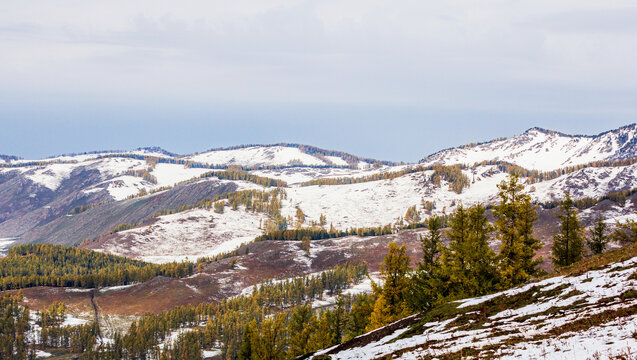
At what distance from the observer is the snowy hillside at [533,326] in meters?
18.8

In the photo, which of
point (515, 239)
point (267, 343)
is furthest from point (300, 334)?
point (515, 239)

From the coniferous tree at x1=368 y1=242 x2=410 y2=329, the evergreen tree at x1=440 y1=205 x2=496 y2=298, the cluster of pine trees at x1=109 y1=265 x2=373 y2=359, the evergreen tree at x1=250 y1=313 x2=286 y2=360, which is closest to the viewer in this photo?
the evergreen tree at x1=440 y1=205 x2=496 y2=298

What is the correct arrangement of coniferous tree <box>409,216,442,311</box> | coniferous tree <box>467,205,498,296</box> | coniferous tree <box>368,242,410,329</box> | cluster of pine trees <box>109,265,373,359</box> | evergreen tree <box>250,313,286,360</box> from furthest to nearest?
cluster of pine trees <box>109,265,373,359</box> < evergreen tree <box>250,313,286,360</box> < coniferous tree <box>368,242,410,329</box> < coniferous tree <box>409,216,442,311</box> < coniferous tree <box>467,205,498,296</box>

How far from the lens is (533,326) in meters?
24.0

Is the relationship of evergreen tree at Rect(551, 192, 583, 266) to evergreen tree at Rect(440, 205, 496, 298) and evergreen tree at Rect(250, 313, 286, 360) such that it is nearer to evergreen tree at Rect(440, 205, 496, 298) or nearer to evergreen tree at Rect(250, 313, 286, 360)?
evergreen tree at Rect(440, 205, 496, 298)

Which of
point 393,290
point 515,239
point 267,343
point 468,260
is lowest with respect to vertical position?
point 267,343

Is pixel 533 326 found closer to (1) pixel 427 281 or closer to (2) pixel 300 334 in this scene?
(1) pixel 427 281

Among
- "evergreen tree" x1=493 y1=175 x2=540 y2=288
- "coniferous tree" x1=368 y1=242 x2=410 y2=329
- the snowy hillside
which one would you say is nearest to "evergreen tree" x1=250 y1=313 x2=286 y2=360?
"coniferous tree" x1=368 y1=242 x2=410 y2=329

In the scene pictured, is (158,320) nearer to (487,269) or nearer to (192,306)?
(192,306)

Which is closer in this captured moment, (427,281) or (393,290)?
(427,281)

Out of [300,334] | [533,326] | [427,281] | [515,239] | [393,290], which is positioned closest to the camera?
[533,326]

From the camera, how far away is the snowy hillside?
1878 centimetres

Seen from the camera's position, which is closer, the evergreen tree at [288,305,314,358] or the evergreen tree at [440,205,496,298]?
the evergreen tree at [440,205,496,298]

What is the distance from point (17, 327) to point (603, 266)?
20374cm
